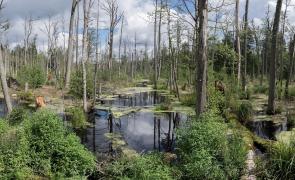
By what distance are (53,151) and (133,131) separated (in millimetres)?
7942

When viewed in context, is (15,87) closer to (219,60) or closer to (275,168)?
(219,60)

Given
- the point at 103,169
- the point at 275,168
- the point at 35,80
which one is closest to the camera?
the point at 275,168

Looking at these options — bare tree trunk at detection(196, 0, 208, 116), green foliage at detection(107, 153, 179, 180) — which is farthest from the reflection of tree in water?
green foliage at detection(107, 153, 179, 180)

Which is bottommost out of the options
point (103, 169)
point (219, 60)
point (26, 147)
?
point (103, 169)

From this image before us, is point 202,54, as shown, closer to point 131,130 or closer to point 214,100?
point 214,100

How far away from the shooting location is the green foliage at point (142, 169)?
31.7 feet

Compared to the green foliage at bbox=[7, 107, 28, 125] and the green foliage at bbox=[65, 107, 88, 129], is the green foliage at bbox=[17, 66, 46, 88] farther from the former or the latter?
the green foliage at bbox=[7, 107, 28, 125]

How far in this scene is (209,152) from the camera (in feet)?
33.1

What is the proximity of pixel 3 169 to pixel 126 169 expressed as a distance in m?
3.14

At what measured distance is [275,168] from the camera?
31.9 feet

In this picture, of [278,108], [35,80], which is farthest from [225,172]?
[35,80]

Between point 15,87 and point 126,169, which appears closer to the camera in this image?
point 126,169

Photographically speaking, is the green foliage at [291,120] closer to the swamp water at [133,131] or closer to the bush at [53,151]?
the swamp water at [133,131]

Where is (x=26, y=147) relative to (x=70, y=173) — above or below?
above
